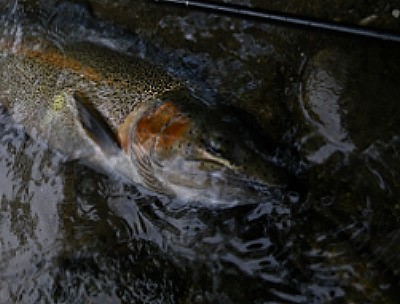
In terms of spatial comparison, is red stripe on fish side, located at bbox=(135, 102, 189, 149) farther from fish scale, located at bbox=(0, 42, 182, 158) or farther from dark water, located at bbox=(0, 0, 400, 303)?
dark water, located at bbox=(0, 0, 400, 303)

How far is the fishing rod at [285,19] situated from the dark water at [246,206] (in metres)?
0.31

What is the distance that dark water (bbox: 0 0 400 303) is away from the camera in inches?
101

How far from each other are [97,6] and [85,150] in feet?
3.84

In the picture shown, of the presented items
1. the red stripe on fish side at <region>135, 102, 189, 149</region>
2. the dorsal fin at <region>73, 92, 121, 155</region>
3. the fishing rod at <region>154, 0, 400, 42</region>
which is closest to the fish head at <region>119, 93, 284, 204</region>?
the red stripe on fish side at <region>135, 102, 189, 149</region>

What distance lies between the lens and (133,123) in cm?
281

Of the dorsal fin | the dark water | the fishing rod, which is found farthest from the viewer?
the dorsal fin

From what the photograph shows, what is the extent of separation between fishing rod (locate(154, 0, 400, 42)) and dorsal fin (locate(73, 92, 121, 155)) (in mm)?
832

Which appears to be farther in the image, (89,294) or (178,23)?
(178,23)

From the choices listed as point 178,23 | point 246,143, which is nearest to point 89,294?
point 246,143

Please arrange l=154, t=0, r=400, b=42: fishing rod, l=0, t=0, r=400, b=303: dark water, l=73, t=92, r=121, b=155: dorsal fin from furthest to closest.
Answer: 1. l=73, t=92, r=121, b=155: dorsal fin
2. l=0, t=0, r=400, b=303: dark water
3. l=154, t=0, r=400, b=42: fishing rod

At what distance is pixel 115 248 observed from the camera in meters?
2.84

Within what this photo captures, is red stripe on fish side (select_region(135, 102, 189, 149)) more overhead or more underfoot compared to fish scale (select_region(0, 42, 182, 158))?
more underfoot

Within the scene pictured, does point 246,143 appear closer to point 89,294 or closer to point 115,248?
point 115,248

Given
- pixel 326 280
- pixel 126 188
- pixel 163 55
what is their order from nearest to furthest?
pixel 326 280
pixel 126 188
pixel 163 55
